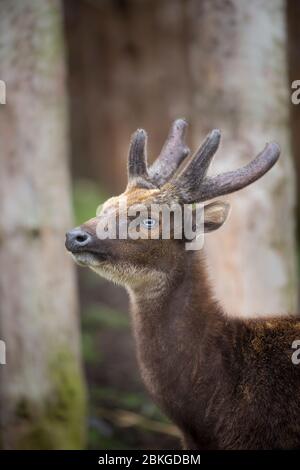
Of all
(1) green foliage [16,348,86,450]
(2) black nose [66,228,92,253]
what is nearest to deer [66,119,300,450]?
(2) black nose [66,228,92,253]

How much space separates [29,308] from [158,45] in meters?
9.50

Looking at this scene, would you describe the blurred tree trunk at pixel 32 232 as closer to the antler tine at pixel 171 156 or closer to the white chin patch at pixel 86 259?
the antler tine at pixel 171 156

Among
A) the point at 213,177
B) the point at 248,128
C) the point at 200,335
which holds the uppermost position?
the point at 248,128

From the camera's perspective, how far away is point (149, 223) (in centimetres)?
542

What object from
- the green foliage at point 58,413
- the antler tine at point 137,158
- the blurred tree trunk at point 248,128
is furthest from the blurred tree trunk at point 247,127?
the green foliage at point 58,413

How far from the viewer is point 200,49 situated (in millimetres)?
7258

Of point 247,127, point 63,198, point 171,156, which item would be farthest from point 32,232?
point 247,127

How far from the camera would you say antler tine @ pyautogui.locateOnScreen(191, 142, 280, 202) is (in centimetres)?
525

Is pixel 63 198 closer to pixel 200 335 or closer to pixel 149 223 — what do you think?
pixel 149 223

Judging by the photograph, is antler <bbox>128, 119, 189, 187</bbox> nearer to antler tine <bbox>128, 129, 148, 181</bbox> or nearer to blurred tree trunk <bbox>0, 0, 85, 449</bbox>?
antler tine <bbox>128, 129, 148, 181</bbox>

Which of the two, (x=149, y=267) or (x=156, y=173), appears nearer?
(x=149, y=267)

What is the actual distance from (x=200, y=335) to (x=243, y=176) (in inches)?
47.7
